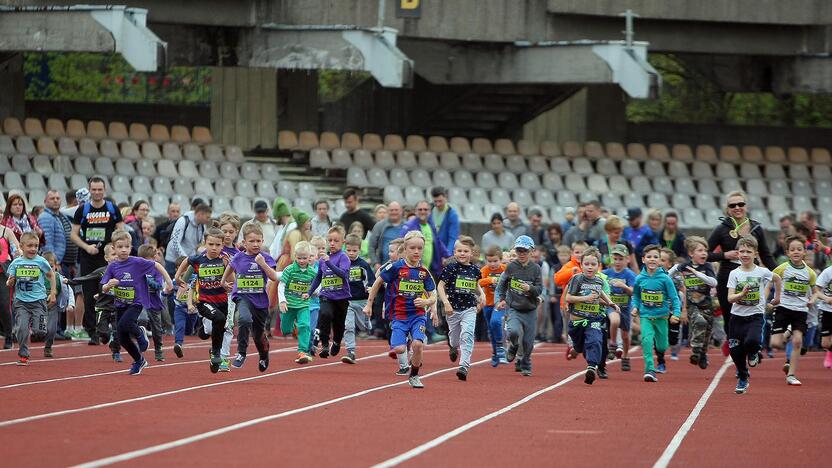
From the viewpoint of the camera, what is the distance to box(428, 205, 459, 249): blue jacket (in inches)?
827

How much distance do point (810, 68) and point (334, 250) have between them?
1769 centimetres

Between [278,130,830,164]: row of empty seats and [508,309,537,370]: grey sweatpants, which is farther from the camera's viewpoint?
[278,130,830,164]: row of empty seats

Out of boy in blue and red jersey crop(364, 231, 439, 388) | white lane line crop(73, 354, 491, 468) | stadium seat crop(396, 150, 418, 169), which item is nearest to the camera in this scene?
white lane line crop(73, 354, 491, 468)

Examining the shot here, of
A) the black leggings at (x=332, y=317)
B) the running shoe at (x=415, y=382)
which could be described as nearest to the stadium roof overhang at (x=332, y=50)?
the black leggings at (x=332, y=317)

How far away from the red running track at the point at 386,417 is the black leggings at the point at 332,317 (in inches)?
14.4

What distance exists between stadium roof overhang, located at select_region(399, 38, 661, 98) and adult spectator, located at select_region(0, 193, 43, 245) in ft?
44.2

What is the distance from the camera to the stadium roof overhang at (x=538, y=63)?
2912cm

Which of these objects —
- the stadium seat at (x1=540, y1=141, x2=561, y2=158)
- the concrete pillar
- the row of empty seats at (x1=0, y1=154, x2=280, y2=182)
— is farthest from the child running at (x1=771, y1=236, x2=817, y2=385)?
the concrete pillar

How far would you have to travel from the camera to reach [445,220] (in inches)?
830

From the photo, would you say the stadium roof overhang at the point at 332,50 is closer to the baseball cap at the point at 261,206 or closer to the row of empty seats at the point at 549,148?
the row of empty seats at the point at 549,148

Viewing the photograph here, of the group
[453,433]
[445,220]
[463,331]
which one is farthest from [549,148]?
[453,433]

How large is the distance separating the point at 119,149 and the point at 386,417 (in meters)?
18.8

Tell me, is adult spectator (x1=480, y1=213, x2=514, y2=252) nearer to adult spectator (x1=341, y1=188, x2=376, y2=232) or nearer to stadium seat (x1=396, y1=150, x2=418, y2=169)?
adult spectator (x1=341, y1=188, x2=376, y2=232)

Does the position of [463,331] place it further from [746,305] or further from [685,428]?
[685,428]
